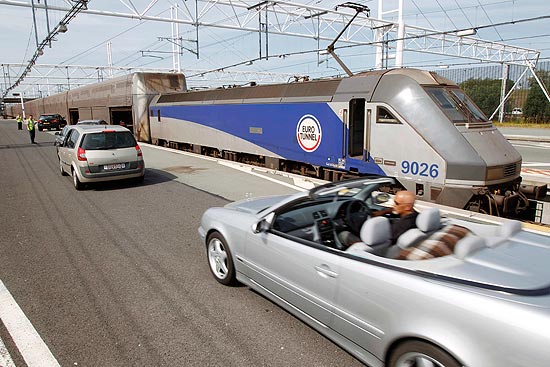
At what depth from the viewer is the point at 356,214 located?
3729 mm

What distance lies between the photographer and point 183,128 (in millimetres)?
18734

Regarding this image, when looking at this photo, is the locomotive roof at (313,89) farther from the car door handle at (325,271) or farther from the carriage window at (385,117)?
the car door handle at (325,271)

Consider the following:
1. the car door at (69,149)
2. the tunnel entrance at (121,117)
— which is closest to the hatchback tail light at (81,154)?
the car door at (69,149)

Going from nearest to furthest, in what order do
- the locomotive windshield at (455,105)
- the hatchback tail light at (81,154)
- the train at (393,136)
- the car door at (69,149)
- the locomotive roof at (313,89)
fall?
the train at (393,136)
the locomotive windshield at (455,105)
the locomotive roof at (313,89)
the hatchback tail light at (81,154)
the car door at (69,149)

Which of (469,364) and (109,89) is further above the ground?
(109,89)

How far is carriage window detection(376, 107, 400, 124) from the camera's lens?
8.40 m

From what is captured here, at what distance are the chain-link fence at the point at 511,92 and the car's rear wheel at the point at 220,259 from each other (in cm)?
3612

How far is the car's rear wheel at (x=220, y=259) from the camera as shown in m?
4.23

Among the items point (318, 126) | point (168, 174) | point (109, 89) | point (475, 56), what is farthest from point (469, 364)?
point (475, 56)

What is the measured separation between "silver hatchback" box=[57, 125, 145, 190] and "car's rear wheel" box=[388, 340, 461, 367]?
9.02 m

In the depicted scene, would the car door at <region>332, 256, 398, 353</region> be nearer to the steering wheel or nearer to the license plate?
the steering wheel

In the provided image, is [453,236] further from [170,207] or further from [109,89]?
[109,89]

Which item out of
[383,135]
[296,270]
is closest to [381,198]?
[296,270]

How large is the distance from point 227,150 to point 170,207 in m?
7.48
